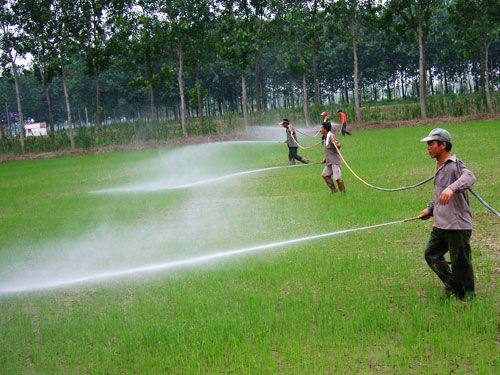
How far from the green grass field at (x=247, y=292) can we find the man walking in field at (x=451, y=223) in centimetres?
27

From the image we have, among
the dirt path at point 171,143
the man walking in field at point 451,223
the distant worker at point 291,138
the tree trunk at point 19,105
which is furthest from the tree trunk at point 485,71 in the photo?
the tree trunk at point 19,105

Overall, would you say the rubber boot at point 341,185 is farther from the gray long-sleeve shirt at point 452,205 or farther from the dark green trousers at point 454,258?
the gray long-sleeve shirt at point 452,205

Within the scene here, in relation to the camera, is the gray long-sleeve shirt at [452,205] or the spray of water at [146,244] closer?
the gray long-sleeve shirt at [452,205]

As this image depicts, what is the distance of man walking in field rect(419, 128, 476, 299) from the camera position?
555 centimetres

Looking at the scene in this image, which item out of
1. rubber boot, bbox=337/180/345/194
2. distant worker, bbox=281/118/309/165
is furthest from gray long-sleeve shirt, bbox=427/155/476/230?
distant worker, bbox=281/118/309/165

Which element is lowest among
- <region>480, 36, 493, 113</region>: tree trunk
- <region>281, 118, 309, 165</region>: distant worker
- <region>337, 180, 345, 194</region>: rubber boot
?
<region>337, 180, 345, 194</region>: rubber boot

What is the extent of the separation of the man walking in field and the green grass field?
275mm

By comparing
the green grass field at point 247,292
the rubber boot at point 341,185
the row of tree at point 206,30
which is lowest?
the green grass field at point 247,292

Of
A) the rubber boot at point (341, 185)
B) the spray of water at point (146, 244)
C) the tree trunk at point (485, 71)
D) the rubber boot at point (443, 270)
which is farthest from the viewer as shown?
the tree trunk at point (485, 71)

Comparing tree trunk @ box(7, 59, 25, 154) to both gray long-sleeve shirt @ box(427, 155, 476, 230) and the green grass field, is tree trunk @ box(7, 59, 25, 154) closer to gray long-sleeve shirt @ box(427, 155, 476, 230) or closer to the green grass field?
the green grass field

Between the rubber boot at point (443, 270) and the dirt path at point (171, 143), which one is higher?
the dirt path at point (171, 143)

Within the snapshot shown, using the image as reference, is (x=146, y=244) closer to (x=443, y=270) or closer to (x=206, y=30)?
(x=443, y=270)

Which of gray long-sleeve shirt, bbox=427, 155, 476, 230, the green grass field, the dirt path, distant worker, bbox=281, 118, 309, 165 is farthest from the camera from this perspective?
the dirt path

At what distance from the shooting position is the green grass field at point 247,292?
15.9ft
